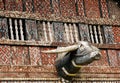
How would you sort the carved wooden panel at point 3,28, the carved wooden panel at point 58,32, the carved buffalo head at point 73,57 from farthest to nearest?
the carved wooden panel at point 58,32 < the carved wooden panel at point 3,28 < the carved buffalo head at point 73,57

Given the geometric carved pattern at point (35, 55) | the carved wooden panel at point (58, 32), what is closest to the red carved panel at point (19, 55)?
the geometric carved pattern at point (35, 55)

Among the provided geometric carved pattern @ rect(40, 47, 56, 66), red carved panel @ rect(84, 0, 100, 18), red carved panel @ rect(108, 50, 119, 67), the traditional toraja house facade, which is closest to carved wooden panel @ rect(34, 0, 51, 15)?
the traditional toraja house facade

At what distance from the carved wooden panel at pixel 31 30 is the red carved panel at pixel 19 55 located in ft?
1.46

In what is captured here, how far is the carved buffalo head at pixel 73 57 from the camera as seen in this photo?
8.66 meters

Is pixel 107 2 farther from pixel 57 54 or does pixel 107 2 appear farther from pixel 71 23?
pixel 57 54

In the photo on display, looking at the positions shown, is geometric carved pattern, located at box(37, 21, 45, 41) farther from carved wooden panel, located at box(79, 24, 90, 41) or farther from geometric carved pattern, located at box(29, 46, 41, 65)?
carved wooden panel, located at box(79, 24, 90, 41)

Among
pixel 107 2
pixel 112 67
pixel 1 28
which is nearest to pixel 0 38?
pixel 1 28

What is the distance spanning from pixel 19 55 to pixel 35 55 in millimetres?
353

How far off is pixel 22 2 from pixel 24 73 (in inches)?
80.5

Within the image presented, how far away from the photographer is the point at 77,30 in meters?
10.3

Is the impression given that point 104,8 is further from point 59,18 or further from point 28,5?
point 28,5

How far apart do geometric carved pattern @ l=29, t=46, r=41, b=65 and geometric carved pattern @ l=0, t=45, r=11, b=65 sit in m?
0.46

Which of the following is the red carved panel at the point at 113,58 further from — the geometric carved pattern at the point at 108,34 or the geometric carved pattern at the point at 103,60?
the geometric carved pattern at the point at 108,34

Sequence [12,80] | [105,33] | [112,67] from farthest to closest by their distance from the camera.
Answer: [105,33], [112,67], [12,80]
